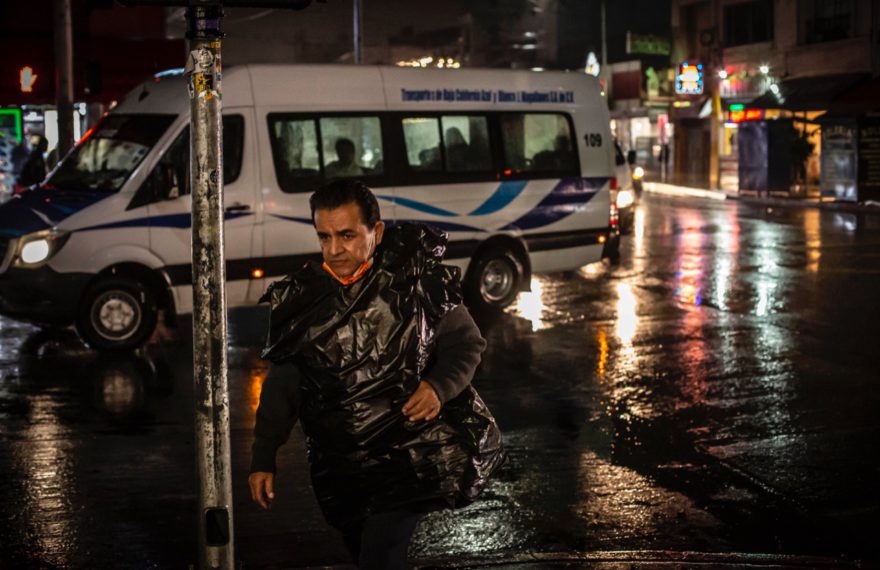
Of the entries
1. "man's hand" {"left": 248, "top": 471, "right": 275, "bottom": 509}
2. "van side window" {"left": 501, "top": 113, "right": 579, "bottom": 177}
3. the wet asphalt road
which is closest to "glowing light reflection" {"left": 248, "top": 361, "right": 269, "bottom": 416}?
the wet asphalt road

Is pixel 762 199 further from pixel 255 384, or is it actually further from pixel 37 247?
pixel 255 384

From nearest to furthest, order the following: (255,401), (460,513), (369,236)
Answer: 1. (369,236)
2. (460,513)
3. (255,401)

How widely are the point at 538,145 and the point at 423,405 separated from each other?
10.8m

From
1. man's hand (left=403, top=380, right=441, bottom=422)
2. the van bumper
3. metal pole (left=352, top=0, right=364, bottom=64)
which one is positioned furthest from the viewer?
metal pole (left=352, top=0, right=364, bottom=64)

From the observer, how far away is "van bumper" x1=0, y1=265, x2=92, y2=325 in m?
11.1

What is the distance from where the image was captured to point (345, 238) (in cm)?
383

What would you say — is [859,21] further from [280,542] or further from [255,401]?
[280,542]

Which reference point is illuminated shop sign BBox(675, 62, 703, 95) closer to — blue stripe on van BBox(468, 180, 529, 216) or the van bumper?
blue stripe on van BBox(468, 180, 529, 216)

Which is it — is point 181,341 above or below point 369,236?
below

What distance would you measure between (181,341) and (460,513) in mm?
6251

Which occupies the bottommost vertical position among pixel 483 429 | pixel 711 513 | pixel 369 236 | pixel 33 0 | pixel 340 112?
pixel 711 513

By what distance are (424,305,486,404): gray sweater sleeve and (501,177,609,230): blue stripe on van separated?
985 centimetres

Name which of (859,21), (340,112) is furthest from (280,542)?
(859,21)

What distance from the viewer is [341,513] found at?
392 centimetres
